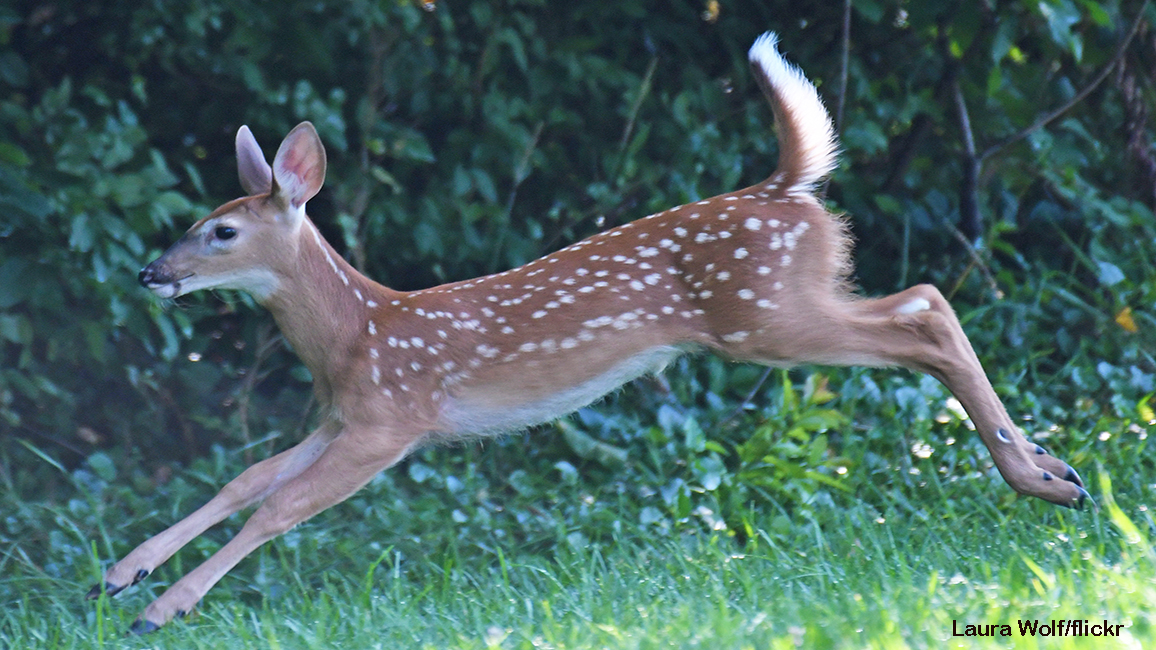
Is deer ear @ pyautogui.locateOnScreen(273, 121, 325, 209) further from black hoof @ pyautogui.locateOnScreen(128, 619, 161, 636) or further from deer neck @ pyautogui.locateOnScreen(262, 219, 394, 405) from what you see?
black hoof @ pyautogui.locateOnScreen(128, 619, 161, 636)

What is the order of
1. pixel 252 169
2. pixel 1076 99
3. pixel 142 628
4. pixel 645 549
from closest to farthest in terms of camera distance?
pixel 142 628, pixel 645 549, pixel 252 169, pixel 1076 99

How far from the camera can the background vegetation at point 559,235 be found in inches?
180

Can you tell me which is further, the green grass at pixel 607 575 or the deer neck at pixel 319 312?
the deer neck at pixel 319 312

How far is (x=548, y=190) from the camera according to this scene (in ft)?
20.1

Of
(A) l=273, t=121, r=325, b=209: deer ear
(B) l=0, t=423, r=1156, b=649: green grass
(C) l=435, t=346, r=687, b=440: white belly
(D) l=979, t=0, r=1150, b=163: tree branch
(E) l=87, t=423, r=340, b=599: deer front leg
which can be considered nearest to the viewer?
(B) l=0, t=423, r=1156, b=649: green grass

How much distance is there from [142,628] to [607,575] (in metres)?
1.37

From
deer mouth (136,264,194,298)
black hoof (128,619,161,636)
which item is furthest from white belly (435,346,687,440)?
black hoof (128,619,161,636)

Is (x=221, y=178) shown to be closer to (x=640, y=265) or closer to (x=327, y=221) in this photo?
(x=327, y=221)

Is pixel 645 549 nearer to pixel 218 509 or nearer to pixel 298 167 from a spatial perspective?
pixel 218 509

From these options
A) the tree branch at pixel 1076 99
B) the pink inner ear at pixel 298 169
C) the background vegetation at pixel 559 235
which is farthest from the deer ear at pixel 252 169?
the tree branch at pixel 1076 99

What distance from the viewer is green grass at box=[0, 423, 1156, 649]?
284cm

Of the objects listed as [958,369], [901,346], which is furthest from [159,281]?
[958,369]

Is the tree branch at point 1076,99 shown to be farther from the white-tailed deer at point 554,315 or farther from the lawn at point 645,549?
the white-tailed deer at point 554,315

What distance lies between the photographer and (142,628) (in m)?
3.76
